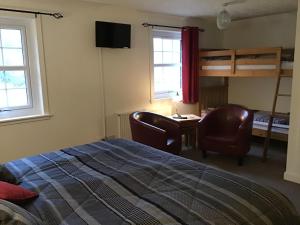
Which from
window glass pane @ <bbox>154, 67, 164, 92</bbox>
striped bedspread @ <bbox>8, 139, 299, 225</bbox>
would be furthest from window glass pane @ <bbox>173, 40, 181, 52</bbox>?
striped bedspread @ <bbox>8, 139, 299, 225</bbox>

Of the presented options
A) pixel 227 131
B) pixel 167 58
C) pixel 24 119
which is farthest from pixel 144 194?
pixel 167 58

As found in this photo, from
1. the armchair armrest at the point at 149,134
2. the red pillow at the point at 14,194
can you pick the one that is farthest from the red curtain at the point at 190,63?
the red pillow at the point at 14,194

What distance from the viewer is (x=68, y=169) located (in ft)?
6.45

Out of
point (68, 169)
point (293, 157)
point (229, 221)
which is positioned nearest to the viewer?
point (229, 221)

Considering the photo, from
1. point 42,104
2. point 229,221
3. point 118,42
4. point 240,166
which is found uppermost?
point 118,42

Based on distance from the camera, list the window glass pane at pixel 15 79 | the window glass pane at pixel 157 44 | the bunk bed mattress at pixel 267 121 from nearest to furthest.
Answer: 1. the window glass pane at pixel 15 79
2. the bunk bed mattress at pixel 267 121
3. the window glass pane at pixel 157 44

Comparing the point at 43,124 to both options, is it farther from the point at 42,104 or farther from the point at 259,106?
the point at 259,106

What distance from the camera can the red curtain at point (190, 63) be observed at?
4.78 meters

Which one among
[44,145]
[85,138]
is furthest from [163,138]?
[44,145]

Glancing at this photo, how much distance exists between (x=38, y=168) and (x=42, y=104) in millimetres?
1673

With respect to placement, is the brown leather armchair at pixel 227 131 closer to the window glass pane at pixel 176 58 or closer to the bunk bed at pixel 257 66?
the bunk bed at pixel 257 66

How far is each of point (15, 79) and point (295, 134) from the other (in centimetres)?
346

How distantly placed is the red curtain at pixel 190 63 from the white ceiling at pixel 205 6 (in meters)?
0.34

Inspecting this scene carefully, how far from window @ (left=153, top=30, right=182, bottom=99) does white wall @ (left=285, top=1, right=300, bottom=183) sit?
2.27 m
